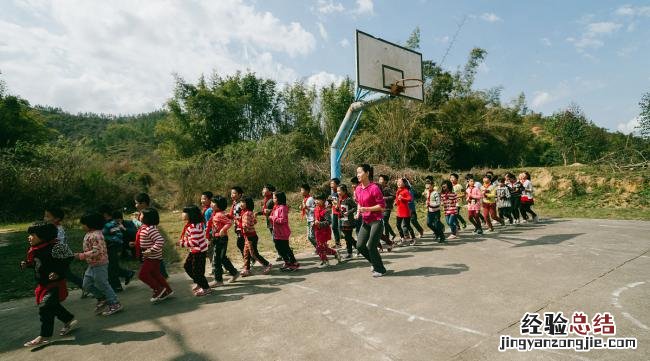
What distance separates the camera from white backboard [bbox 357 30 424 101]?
9672mm

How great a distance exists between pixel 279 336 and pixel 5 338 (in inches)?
133

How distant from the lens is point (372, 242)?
532cm

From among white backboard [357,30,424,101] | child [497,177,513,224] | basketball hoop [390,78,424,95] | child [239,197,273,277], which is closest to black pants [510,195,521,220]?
child [497,177,513,224]

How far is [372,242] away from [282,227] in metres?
1.68

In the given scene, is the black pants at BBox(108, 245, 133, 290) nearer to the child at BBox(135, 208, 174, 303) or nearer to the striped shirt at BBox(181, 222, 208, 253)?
the child at BBox(135, 208, 174, 303)

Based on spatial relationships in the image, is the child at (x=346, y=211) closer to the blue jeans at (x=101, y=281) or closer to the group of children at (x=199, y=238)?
the group of children at (x=199, y=238)

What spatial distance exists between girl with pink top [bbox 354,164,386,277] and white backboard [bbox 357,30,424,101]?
15.9ft

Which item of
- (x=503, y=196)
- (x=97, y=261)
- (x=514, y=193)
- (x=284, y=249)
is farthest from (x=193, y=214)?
(x=514, y=193)

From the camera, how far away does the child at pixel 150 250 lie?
15.5 ft

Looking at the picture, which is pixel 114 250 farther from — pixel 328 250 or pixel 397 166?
pixel 397 166

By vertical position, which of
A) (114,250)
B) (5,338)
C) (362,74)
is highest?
(362,74)

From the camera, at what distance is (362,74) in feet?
31.5

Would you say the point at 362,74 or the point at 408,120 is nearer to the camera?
the point at 362,74

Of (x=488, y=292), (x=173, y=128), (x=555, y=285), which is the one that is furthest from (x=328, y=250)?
(x=173, y=128)
